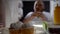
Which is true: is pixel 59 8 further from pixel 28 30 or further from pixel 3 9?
pixel 3 9

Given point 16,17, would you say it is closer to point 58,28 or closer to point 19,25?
point 19,25

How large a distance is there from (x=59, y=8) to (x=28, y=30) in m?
0.25

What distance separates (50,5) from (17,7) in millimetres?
257

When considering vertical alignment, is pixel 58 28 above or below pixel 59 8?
below

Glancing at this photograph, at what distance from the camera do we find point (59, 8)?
77cm

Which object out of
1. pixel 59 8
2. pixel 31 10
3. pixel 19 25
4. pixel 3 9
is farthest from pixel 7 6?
pixel 59 8

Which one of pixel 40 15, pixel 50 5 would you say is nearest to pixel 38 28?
pixel 40 15

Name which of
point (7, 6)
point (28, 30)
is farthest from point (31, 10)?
point (28, 30)

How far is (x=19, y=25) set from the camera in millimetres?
703

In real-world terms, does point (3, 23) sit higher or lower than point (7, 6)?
lower

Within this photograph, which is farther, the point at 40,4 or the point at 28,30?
the point at 40,4

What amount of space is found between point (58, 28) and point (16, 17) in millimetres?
379

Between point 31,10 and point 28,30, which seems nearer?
point 28,30

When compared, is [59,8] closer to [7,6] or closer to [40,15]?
[40,15]
